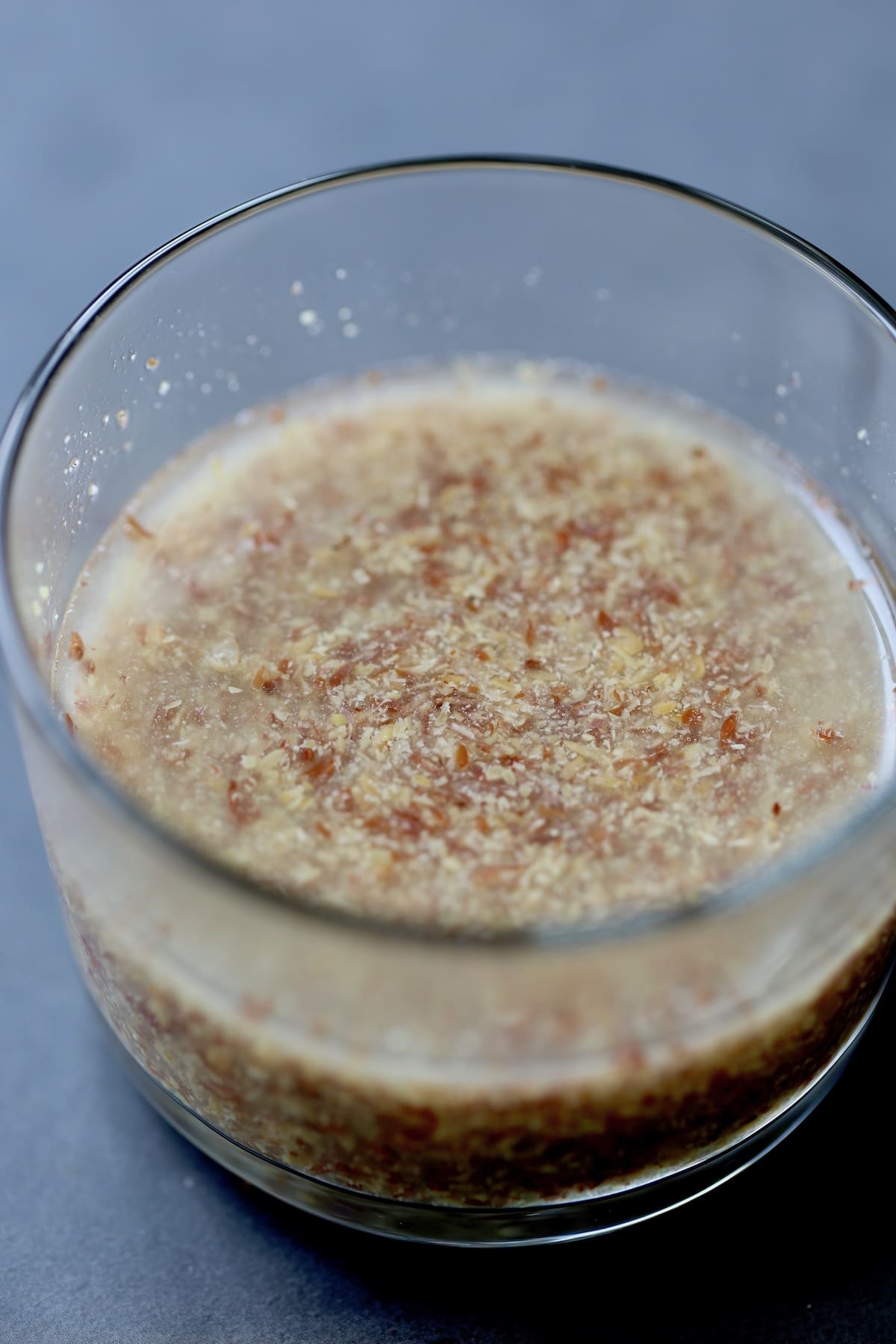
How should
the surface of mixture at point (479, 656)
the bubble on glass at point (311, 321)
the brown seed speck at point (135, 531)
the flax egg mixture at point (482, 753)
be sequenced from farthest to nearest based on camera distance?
1. the bubble on glass at point (311, 321)
2. the brown seed speck at point (135, 531)
3. the surface of mixture at point (479, 656)
4. the flax egg mixture at point (482, 753)

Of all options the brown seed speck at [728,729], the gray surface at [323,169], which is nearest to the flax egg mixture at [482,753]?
the brown seed speck at [728,729]

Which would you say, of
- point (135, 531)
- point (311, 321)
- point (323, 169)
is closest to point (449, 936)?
point (135, 531)

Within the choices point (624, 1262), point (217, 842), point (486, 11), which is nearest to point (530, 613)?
point (217, 842)

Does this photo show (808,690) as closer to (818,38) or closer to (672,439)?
(672,439)

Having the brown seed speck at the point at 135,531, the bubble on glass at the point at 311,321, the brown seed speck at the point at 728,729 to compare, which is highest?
the bubble on glass at the point at 311,321

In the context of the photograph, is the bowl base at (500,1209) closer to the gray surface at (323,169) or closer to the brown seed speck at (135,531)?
the gray surface at (323,169)

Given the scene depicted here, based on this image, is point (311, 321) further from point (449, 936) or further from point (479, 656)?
point (449, 936)

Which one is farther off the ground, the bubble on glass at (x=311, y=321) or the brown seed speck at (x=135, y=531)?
the bubble on glass at (x=311, y=321)
